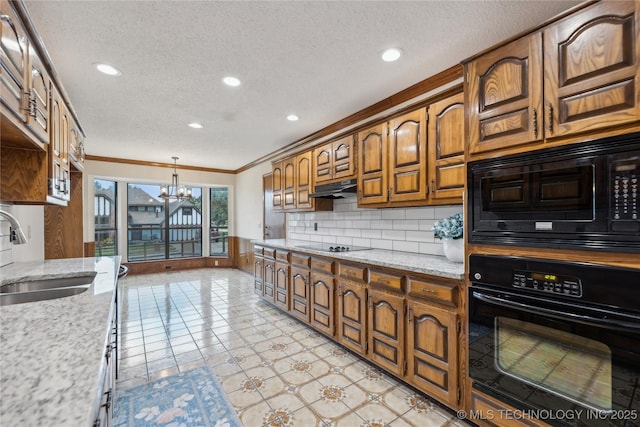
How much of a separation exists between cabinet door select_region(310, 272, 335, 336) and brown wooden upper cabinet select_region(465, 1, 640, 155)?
186cm

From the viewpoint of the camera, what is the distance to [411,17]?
69.0 inches

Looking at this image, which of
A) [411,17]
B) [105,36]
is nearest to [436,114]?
[411,17]

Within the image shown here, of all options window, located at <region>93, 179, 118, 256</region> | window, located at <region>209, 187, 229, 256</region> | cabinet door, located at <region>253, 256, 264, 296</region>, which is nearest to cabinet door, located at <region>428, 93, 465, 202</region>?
cabinet door, located at <region>253, 256, 264, 296</region>

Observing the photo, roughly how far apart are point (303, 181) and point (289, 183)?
39 cm

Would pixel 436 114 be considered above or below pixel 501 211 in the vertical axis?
above

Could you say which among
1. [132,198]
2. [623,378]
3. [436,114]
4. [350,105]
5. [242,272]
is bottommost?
[242,272]

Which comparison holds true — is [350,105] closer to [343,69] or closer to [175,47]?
[343,69]

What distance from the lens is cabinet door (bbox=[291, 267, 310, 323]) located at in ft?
10.7

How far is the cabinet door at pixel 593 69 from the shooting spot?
122cm

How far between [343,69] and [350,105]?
2.52ft

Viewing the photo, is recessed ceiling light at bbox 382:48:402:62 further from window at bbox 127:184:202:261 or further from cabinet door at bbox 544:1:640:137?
window at bbox 127:184:202:261

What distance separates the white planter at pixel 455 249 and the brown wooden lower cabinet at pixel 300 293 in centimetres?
160

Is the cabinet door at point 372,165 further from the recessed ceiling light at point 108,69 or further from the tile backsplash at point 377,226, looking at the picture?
the recessed ceiling light at point 108,69

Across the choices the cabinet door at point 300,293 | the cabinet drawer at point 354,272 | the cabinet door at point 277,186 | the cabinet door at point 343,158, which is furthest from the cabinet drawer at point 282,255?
the cabinet door at point 343,158
